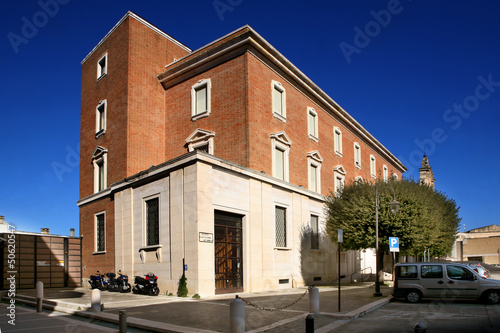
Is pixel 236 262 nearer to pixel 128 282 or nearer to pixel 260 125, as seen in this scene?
pixel 128 282

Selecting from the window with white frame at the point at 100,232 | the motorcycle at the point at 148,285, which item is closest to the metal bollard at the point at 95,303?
the motorcycle at the point at 148,285

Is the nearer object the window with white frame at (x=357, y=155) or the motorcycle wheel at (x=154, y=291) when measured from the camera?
the motorcycle wheel at (x=154, y=291)

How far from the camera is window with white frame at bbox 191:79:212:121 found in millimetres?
24266

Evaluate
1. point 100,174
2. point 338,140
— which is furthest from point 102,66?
point 338,140

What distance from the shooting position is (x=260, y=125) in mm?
22969

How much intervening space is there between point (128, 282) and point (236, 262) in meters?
5.68

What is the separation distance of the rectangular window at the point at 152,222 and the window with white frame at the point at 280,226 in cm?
681

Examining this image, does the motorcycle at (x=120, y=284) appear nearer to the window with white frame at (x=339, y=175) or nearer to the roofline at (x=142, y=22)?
the roofline at (x=142, y=22)

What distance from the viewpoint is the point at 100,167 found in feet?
90.1

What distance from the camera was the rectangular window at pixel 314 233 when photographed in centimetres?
2727

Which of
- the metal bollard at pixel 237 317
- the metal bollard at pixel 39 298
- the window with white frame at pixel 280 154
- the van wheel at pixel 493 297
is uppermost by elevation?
the window with white frame at pixel 280 154

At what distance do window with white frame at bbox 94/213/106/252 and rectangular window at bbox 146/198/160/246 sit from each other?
5.34 m

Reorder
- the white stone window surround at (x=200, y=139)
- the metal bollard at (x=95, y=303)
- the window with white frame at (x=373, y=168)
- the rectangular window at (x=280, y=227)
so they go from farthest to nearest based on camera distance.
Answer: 1. the window with white frame at (x=373, y=168)
2. the rectangular window at (x=280, y=227)
3. the white stone window surround at (x=200, y=139)
4. the metal bollard at (x=95, y=303)

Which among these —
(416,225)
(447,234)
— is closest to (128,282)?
(416,225)
